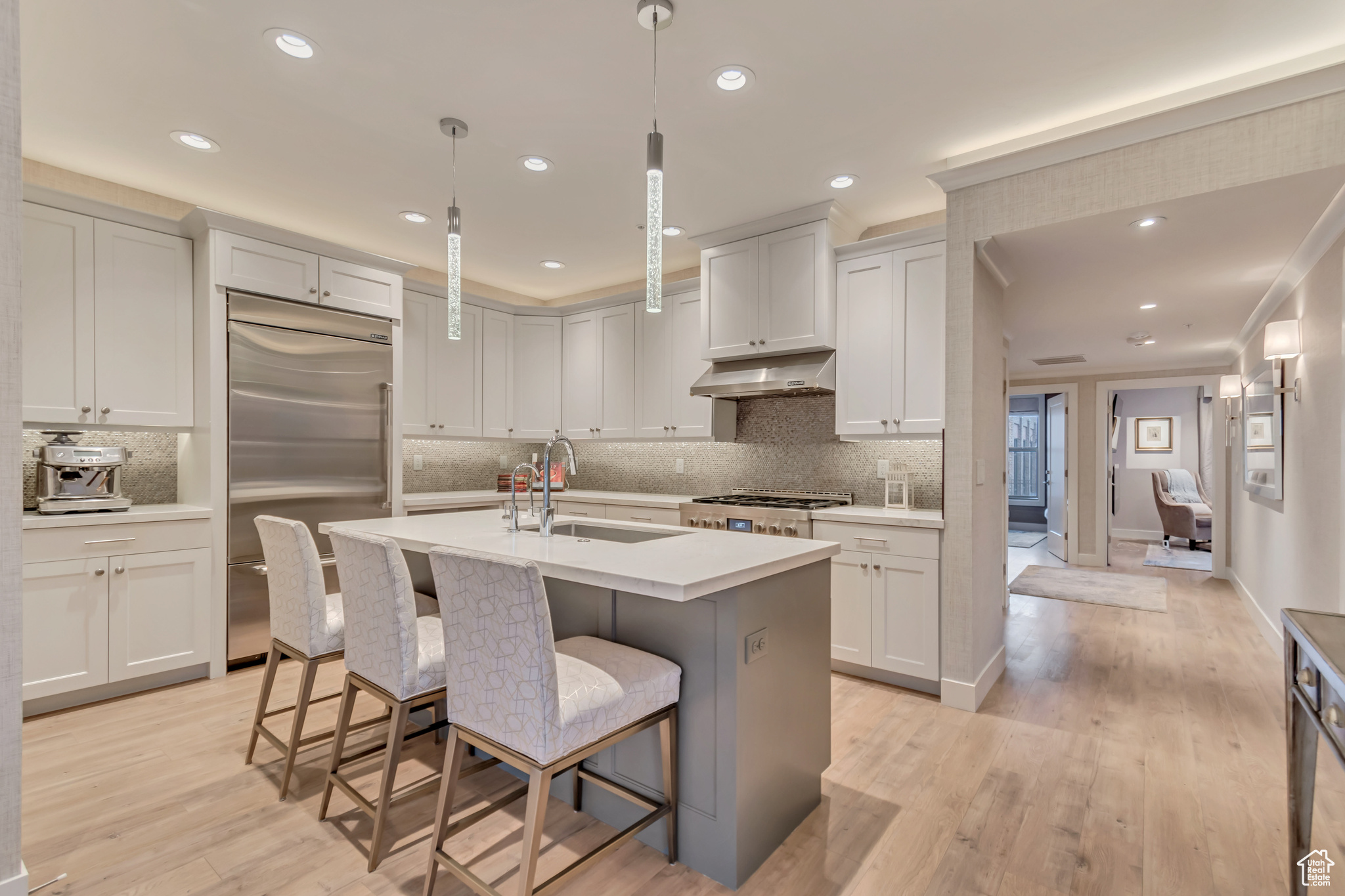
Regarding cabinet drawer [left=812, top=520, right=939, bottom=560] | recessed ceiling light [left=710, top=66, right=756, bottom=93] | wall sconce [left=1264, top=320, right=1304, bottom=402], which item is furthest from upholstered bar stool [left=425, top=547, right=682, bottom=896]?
wall sconce [left=1264, top=320, right=1304, bottom=402]

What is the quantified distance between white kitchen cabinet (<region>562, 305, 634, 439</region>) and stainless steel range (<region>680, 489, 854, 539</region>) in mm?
1092

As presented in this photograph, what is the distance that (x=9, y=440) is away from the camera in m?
1.46

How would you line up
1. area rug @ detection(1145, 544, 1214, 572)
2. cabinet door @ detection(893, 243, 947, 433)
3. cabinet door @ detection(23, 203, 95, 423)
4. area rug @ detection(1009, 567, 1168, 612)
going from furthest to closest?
1. area rug @ detection(1145, 544, 1214, 572)
2. area rug @ detection(1009, 567, 1168, 612)
3. cabinet door @ detection(893, 243, 947, 433)
4. cabinet door @ detection(23, 203, 95, 423)

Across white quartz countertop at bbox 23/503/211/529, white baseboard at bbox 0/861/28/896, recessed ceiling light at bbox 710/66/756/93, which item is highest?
recessed ceiling light at bbox 710/66/756/93

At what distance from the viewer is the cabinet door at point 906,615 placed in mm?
3143

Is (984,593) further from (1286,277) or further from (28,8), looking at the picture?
(28,8)

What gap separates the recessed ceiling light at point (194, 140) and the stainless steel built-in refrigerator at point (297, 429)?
761 millimetres

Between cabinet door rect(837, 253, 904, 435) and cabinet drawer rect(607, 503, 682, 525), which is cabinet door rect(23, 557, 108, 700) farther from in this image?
cabinet door rect(837, 253, 904, 435)

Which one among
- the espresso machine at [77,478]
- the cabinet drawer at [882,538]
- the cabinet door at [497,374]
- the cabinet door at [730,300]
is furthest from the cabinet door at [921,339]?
the espresso machine at [77,478]

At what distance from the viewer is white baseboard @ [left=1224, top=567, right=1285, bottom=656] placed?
3.96 metres

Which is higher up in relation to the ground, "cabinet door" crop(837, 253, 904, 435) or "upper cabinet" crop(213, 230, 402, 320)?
"upper cabinet" crop(213, 230, 402, 320)

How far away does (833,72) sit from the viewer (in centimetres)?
238

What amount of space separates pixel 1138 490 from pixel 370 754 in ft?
35.8

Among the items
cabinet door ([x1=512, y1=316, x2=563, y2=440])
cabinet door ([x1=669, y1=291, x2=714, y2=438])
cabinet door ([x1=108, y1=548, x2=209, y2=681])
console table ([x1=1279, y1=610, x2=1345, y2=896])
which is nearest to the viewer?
console table ([x1=1279, y1=610, x2=1345, y2=896])
